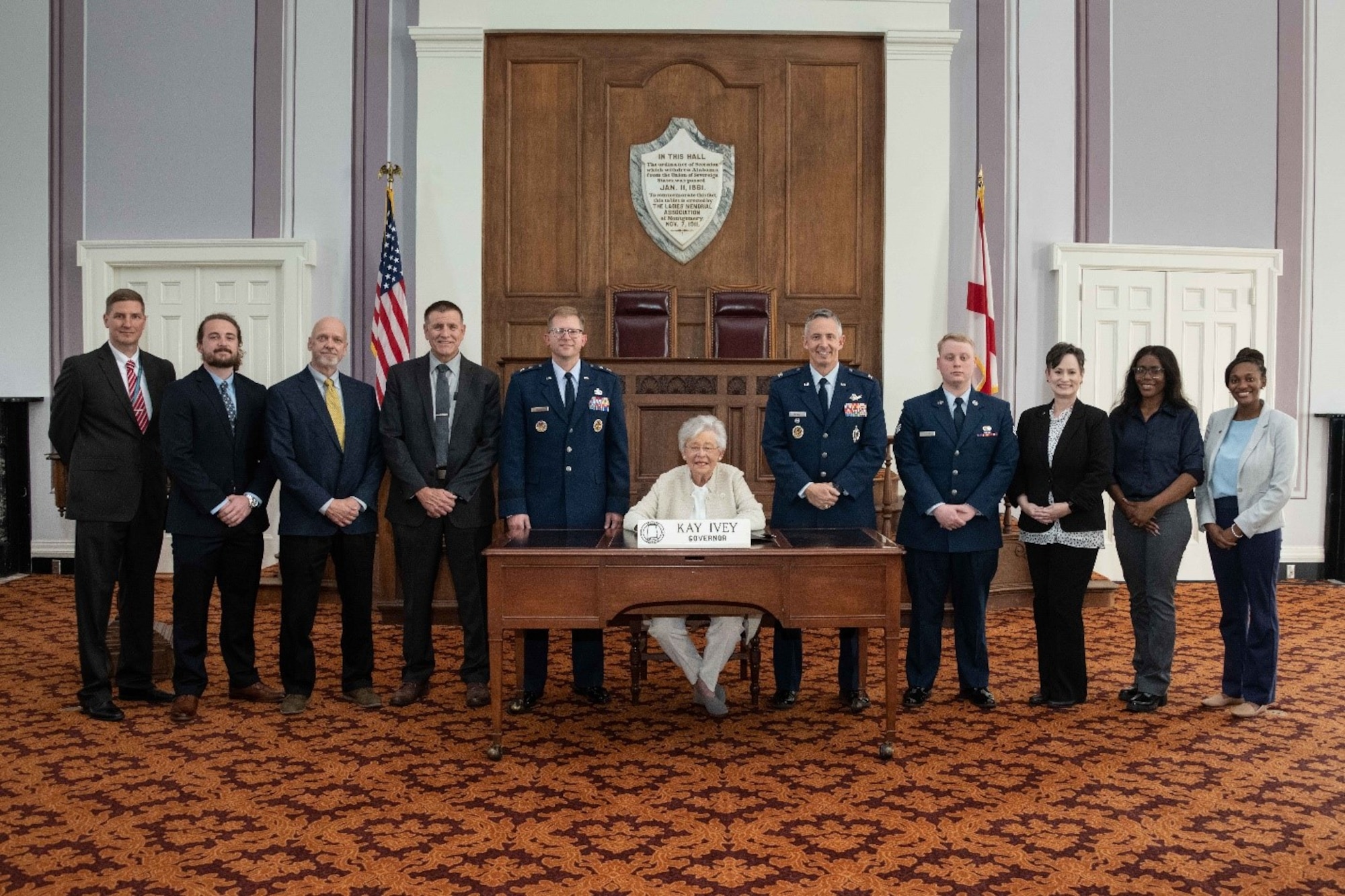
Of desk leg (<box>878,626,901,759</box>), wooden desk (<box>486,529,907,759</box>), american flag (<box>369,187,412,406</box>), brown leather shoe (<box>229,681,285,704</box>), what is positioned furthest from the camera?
american flag (<box>369,187,412,406</box>)

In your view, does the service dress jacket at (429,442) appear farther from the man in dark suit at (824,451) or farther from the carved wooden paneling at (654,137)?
the carved wooden paneling at (654,137)

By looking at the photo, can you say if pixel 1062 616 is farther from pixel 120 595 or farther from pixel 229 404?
pixel 120 595

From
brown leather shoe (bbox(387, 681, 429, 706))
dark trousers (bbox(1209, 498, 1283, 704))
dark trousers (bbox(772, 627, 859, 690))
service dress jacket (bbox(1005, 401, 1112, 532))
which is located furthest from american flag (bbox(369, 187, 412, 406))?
dark trousers (bbox(1209, 498, 1283, 704))

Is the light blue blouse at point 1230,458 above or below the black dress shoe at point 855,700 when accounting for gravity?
above

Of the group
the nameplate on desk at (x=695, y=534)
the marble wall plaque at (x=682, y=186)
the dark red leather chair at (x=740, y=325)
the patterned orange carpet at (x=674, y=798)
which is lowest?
the patterned orange carpet at (x=674, y=798)

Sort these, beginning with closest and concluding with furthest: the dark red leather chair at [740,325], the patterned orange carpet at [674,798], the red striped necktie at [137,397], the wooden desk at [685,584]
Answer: the patterned orange carpet at [674,798], the wooden desk at [685,584], the red striped necktie at [137,397], the dark red leather chair at [740,325]

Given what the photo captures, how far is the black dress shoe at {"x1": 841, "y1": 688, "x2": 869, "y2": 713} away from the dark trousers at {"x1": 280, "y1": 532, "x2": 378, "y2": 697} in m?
1.92

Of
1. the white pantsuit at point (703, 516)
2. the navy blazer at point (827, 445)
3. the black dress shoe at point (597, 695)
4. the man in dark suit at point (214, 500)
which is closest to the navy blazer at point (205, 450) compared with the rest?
the man in dark suit at point (214, 500)

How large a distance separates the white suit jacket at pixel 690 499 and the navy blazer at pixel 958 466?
665 mm

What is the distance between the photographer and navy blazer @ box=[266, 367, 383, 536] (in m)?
4.28

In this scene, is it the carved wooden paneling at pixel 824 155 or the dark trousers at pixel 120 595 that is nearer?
the dark trousers at pixel 120 595

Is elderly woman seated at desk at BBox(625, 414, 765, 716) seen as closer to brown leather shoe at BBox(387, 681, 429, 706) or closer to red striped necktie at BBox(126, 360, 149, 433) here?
brown leather shoe at BBox(387, 681, 429, 706)

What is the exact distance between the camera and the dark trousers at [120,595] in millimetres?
4215

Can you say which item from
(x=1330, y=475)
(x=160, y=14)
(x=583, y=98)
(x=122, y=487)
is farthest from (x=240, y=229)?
(x=1330, y=475)
